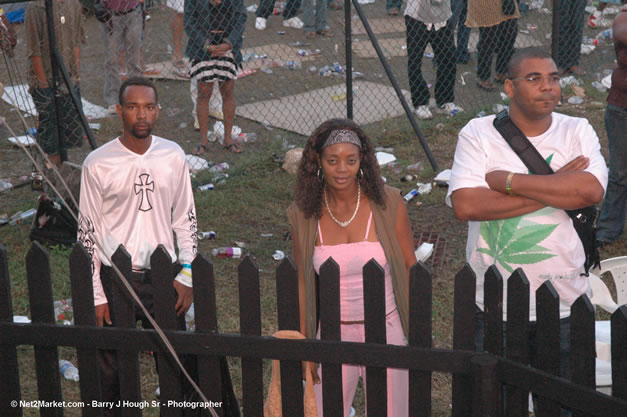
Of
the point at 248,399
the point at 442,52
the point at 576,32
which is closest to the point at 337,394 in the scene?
the point at 248,399

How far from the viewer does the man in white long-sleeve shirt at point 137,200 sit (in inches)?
156

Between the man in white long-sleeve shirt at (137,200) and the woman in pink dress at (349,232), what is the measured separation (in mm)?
691

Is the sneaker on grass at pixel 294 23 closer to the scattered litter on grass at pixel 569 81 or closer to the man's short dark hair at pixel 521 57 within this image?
the scattered litter on grass at pixel 569 81

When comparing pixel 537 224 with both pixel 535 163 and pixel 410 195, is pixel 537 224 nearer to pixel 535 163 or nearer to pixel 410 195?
pixel 535 163

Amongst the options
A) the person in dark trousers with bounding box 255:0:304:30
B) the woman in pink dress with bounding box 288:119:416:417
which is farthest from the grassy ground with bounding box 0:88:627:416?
the person in dark trousers with bounding box 255:0:304:30

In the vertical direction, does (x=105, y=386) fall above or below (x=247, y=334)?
below

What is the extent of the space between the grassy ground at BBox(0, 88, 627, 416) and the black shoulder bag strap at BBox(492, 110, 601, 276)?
1.31m

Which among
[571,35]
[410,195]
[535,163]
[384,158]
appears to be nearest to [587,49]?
[571,35]

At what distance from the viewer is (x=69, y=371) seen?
488 centimetres

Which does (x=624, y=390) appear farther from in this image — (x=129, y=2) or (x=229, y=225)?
(x=129, y=2)

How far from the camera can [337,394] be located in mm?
3111

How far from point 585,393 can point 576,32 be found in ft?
32.5

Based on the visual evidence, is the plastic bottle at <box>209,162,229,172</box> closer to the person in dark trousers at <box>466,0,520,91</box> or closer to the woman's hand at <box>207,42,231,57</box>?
the woman's hand at <box>207,42,231,57</box>

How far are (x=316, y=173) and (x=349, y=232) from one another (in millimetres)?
334
